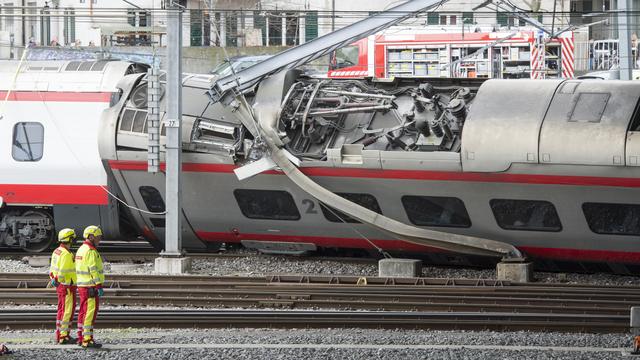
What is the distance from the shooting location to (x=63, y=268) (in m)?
13.3

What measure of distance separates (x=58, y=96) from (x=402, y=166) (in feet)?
22.9

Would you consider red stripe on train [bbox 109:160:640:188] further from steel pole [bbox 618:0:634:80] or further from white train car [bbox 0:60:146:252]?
steel pole [bbox 618:0:634:80]

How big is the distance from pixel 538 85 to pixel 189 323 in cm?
786

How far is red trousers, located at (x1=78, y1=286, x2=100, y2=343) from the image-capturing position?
1306 cm

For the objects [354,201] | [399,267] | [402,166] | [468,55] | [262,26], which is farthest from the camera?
[262,26]

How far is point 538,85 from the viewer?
63.3 feet

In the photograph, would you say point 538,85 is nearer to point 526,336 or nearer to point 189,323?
point 526,336

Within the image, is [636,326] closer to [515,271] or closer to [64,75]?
[515,271]

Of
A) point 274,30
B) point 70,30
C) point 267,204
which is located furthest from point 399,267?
point 70,30

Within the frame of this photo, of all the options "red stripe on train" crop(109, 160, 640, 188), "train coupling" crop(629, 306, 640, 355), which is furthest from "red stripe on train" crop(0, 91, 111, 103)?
"train coupling" crop(629, 306, 640, 355)

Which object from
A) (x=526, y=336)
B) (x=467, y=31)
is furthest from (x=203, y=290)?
(x=467, y=31)

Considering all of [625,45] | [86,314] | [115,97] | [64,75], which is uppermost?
[625,45]

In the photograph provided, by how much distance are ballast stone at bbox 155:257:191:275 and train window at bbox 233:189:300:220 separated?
150 centimetres

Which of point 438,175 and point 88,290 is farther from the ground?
point 438,175
